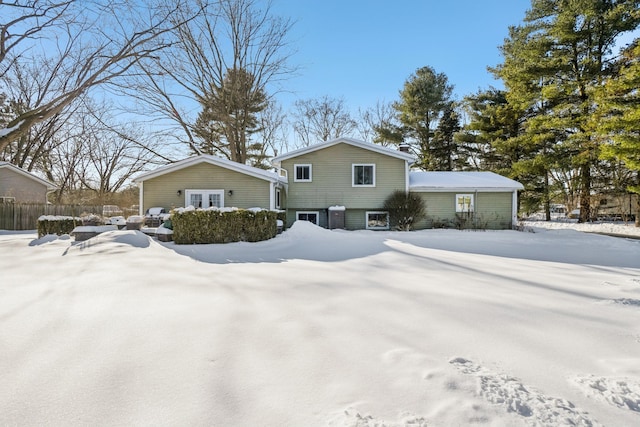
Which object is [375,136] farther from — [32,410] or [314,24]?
[32,410]

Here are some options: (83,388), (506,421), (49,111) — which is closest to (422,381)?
(506,421)

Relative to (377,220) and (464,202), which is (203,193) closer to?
(377,220)

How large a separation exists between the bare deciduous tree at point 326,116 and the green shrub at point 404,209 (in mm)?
14530

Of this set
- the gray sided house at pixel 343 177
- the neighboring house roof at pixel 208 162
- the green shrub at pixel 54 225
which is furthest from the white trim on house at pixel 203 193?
the green shrub at pixel 54 225

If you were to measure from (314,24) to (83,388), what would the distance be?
57.9 ft

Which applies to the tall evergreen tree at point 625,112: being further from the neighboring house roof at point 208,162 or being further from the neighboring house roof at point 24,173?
the neighboring house roof at point 24,173

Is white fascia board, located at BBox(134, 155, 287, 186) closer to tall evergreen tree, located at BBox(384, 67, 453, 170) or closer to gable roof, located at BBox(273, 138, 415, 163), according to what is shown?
gable roof, located at BBox(273, 138, 415, 163)

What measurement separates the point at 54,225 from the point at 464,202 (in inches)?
692

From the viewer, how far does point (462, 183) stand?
1627cm

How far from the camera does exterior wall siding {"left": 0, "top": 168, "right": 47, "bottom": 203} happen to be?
1934 centimetres

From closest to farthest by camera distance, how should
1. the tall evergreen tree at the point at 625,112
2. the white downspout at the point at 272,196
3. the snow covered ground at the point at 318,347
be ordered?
the snow covered ground at the point at 318,347, the tall evergreen tree at the point at 625,112, the white downspout at the point at 272,196

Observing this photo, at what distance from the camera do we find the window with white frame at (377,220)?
53.1ft

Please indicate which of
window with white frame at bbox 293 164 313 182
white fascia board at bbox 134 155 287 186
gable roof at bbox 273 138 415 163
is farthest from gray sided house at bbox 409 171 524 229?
white fascia board at bbox 134 155 287 186

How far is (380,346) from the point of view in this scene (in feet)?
8.74
